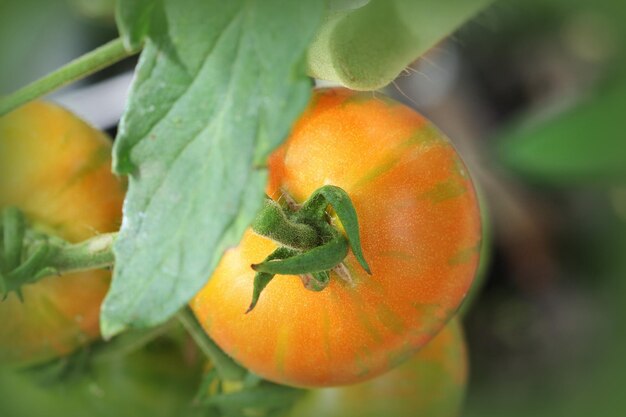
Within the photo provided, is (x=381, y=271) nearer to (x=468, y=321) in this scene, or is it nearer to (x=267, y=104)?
(x=267, y=104)

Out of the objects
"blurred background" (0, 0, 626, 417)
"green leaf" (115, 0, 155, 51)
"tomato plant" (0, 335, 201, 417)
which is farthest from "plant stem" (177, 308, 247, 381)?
"blurred background" (0, 0, 626, 417)

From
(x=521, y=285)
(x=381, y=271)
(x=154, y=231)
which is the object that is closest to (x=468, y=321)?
(x=521, y=285)

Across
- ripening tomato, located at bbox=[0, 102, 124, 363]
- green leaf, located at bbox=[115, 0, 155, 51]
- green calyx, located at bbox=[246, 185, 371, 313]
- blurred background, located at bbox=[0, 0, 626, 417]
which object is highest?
green leaf, located at bbox=[115, 0, 155, 51]

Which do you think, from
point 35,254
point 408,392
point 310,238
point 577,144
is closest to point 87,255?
point 35,254

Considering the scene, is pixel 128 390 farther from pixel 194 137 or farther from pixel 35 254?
pixel 194 137

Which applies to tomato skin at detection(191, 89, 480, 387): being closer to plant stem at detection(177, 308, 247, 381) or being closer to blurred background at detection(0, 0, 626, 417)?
plant stem at detection(177, 308, 247, 381)

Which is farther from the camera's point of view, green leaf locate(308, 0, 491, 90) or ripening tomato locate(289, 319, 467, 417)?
ripening tomato locate(289, 319, 467, 417)
